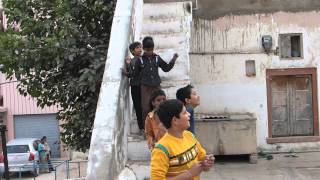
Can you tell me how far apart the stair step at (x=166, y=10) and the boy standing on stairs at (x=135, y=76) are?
52.6 inches

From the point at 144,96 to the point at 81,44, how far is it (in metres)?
4.23

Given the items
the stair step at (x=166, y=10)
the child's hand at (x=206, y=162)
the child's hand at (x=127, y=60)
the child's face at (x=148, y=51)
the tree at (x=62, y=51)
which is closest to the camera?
the child's hand at (x=206, y=162)

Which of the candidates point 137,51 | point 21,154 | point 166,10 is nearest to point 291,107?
point 166,10

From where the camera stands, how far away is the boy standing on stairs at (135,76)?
7.54 m

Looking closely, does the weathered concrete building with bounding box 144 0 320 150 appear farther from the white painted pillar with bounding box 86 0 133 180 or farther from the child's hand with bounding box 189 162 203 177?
the child's hand with bounding box 189 162 203 177

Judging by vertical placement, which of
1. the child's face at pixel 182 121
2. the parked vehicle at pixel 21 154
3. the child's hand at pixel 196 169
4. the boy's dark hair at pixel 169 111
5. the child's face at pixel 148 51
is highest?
the child's face at pixel 148 51

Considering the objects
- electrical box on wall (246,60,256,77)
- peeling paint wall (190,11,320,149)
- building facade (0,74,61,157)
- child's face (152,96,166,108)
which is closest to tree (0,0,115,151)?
peeling paint wall (190,11,320,149)

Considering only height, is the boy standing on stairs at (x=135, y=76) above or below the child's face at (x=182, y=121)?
above

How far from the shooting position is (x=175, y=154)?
13.9 ft

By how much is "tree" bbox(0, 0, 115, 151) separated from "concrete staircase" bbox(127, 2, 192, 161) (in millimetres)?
1998

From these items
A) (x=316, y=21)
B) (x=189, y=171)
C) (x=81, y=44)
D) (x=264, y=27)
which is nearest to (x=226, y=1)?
(x=264, y=27)

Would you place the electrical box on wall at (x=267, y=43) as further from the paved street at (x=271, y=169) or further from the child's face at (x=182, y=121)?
the child's face at (x=182, y=121)

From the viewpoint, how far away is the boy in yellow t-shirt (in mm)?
4180

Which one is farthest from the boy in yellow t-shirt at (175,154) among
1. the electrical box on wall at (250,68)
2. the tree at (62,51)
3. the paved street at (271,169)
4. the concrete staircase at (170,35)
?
the electrical box on wall at (250,68)
